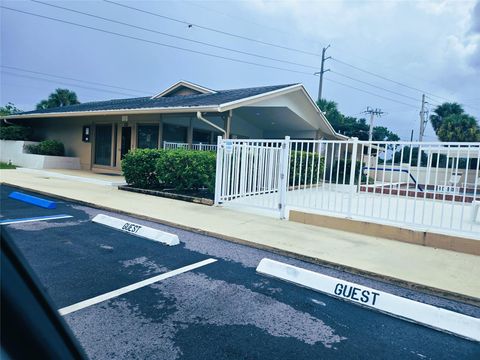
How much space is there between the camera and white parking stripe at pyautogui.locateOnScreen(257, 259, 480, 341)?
9.39 feet

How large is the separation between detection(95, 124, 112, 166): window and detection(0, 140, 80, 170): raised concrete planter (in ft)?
4.81

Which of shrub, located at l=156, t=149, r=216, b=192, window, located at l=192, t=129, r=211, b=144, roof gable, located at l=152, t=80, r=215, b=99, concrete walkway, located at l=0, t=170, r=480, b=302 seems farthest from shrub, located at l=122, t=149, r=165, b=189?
roof gable, located at l=152, t=80, r=215, b=99

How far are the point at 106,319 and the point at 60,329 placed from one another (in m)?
2.15

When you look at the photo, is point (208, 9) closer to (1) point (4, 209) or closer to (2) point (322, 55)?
(2) point (322, 55)

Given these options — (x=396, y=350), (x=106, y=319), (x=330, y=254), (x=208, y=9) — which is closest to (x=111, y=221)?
(x=106, y=319)

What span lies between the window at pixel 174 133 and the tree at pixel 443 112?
31.7 m

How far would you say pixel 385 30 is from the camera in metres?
19.9

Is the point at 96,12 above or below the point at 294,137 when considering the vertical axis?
above

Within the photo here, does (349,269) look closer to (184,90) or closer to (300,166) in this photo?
(300,166)

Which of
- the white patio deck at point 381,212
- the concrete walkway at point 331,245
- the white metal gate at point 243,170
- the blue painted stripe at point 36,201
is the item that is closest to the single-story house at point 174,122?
the white metal gate at point 243,170

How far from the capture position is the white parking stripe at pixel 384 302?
286 cm

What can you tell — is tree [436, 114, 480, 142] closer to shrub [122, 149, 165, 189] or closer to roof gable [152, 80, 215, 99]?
roof gable [152, 80, 215, 99]

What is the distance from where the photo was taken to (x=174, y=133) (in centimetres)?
1419

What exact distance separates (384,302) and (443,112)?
38.7 m
